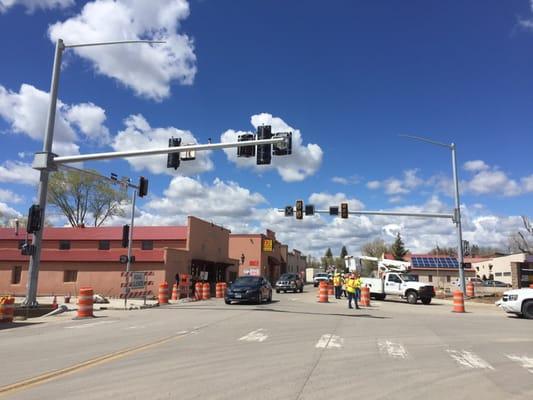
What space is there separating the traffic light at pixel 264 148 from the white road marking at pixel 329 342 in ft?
23.3

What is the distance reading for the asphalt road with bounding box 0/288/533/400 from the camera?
691 cm

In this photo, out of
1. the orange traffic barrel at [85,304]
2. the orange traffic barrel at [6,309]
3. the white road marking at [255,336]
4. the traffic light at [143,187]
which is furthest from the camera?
the traffic light at [143,187]

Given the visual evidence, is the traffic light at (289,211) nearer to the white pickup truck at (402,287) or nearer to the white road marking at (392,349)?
the white pickup truck at (402,287)

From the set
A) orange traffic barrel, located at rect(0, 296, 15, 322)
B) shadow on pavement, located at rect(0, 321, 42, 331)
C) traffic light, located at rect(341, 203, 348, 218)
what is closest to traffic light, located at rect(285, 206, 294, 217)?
traffic light, located at rect(341, 203, 348, 218)

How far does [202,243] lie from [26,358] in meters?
36.6

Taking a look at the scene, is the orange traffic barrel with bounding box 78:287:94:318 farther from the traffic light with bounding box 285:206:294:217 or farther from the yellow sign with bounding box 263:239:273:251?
the yellow sign with bounding box 263:239:273:251

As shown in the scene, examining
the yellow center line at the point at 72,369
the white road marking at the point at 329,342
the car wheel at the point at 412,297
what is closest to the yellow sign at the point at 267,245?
the car wheel at the point at 412,297

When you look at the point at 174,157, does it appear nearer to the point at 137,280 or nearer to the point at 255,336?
the point at 255,336

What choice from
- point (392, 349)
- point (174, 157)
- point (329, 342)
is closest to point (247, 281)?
point (174, 157)

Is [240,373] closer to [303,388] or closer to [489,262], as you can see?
[303,388]

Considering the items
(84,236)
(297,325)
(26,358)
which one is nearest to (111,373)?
(26,358)

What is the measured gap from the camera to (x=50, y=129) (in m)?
20.7

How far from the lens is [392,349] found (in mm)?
10992

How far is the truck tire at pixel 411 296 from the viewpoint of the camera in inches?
1268
